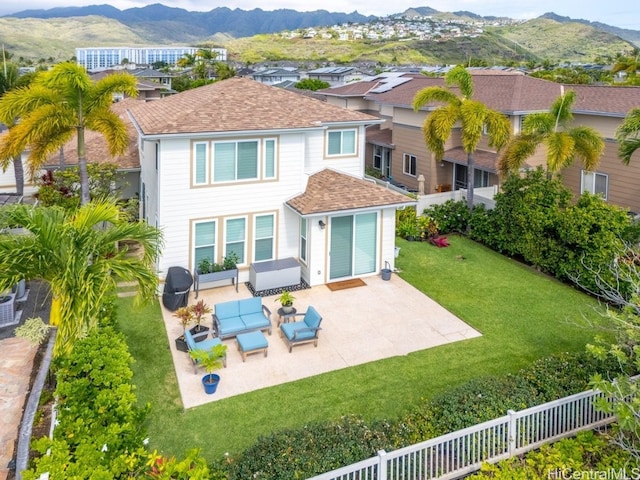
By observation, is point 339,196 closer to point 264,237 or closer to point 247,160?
point 264,237

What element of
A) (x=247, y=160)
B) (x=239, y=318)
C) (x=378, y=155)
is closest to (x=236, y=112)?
(x=247, y=160)

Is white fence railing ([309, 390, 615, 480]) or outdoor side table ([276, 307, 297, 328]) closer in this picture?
white fence railing ([309, 390, 615, 480])

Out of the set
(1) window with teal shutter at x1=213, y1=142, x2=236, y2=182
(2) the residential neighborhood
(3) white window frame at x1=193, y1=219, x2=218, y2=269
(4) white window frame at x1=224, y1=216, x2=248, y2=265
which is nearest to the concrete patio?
(2) the residential neighborhood

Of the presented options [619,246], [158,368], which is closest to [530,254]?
[619,246]

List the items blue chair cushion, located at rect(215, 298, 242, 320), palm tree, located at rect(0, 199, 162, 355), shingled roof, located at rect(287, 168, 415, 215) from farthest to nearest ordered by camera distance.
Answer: shingled roof, located at rect(287, 168, 415, 215), blue chair cushion, located at rect(215, 298, 242, 320), palm tree, located at rect(0, 199, 162, 355)

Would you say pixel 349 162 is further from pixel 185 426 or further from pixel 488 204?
pixel 185 426

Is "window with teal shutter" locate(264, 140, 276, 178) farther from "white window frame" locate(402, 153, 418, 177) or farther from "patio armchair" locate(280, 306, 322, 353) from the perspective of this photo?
"white window frame" locate(402, 153, 418, 177)
